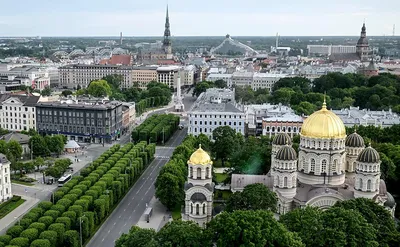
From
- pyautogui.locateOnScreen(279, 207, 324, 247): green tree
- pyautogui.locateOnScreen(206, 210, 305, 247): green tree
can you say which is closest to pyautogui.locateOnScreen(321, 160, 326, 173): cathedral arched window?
pyautogui.locateOnScreen(279, 207, 324, 247): green tree

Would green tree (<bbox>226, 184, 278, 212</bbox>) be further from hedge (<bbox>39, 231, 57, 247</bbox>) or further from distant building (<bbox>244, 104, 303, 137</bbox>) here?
distant building (<bbox>244, 104, 303, 137</bbox>)

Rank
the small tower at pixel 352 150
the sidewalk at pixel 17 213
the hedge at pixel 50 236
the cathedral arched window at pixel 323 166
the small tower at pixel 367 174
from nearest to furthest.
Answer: the hedge at pixel 50 236 < the small tower at pixel 367 174 < the cathedral arched window at pixel 323 166 < the sidewalk at pixel 17 213 < the small tower at pixel 352 150

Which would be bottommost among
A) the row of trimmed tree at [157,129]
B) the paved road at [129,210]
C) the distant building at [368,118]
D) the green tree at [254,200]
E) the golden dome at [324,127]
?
the paved road at [129,210]

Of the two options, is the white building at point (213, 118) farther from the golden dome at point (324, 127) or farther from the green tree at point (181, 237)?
the green tree at point (181, 237)

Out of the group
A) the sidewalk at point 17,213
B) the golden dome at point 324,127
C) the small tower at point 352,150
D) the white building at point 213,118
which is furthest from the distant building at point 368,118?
the sidewalk at point 17,213

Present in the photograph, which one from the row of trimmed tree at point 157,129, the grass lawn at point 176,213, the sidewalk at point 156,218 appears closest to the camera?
the sidewalk at point 156,218

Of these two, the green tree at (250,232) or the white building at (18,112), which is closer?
the green tree at (250,232)

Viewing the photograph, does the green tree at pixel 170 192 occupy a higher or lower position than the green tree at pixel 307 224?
lower

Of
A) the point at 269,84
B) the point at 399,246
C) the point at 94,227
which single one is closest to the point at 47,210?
the point at 94,227

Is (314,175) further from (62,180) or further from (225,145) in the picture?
(62,180)
